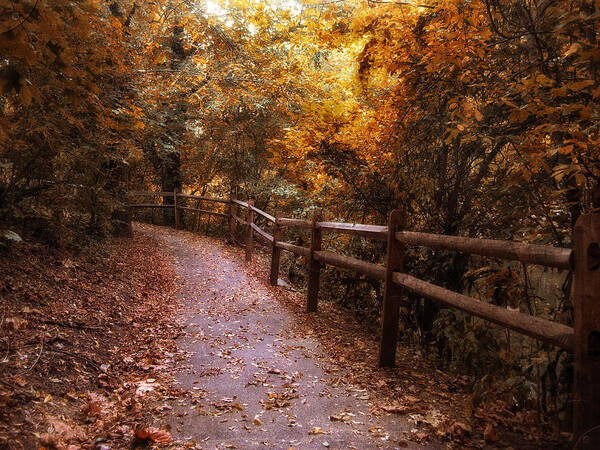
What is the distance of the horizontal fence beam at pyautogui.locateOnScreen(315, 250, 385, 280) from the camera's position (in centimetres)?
448

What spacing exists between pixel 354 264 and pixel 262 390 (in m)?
2.05

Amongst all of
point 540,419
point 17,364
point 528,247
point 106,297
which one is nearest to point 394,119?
point 528,247

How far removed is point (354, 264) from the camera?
5.12 metres

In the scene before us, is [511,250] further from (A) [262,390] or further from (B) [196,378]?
(B) [196,378]

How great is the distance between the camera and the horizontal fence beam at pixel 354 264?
4.48m

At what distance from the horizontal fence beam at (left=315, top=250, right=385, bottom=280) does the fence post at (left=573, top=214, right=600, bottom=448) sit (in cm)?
225

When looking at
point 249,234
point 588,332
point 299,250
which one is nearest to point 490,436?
point 588,332

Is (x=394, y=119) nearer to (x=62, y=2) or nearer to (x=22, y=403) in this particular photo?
(x=62, y=2)

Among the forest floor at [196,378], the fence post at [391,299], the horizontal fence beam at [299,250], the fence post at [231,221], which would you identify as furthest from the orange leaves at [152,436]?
the fence post at [231,221]

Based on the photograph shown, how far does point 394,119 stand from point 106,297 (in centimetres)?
487

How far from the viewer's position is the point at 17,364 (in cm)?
316

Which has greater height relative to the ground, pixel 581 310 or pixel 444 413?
Result: pixel 581 310

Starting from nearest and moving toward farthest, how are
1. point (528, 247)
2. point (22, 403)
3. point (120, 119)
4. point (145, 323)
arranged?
point (528, 247)
point (22, 403)
point (145, 323)
point (120, 119)

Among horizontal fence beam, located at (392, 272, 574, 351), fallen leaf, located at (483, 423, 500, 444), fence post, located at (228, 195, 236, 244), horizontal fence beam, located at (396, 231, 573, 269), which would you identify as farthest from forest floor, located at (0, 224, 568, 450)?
fence post, located at (228, 195, 236, 244)
